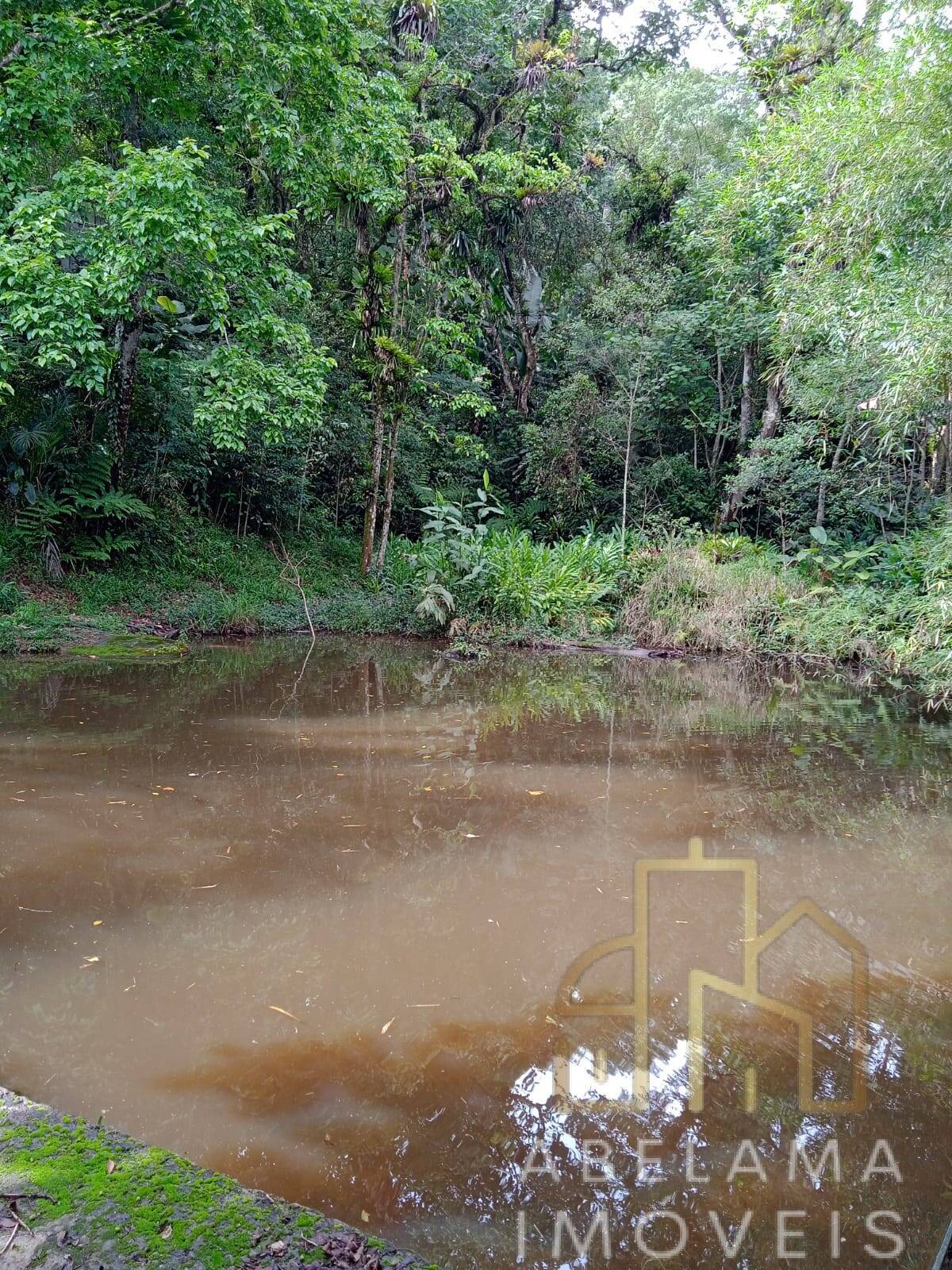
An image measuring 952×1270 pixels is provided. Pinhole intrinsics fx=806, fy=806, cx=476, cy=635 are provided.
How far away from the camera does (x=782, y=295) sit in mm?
9984

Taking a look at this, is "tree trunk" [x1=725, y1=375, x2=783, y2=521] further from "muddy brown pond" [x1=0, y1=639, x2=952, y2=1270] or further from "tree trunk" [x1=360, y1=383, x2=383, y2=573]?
"muddy brown pond" [x1=0, y1=639, x2=952, y2=1270]

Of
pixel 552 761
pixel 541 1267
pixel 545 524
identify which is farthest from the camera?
pixel 545 524

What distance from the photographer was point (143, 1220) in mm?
1218

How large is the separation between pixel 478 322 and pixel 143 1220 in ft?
50.1

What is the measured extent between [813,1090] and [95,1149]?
1.67 meters

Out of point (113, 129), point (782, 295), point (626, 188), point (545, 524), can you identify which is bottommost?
point (545, 524)

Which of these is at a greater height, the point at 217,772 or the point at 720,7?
the point at 720,7

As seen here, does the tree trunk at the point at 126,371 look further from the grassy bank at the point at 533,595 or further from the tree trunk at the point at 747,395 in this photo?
the tree trunk at the point at 747,395

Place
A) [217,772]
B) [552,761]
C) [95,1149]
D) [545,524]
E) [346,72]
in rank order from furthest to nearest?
[545,524] < [346,72] < [552,761] < [217,772] < [95,1149]

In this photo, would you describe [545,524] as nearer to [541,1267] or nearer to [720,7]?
[720,7]

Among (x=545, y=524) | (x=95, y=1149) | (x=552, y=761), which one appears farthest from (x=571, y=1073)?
(x=545, y=524)

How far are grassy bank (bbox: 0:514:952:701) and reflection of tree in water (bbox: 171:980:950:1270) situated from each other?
7.58m

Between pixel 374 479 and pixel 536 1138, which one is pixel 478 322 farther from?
pixel 536 1138

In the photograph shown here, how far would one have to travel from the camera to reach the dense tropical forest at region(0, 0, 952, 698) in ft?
24.9
